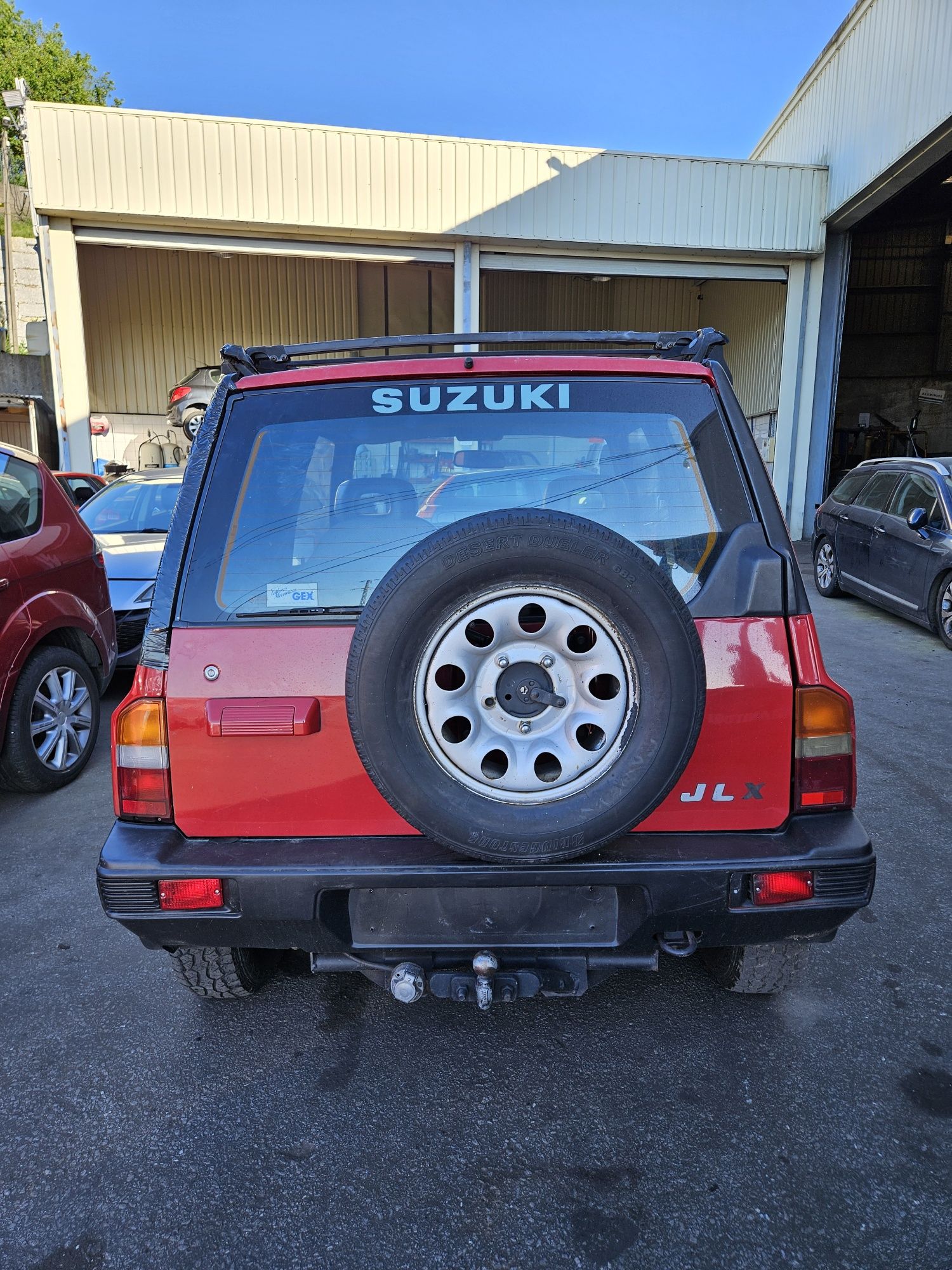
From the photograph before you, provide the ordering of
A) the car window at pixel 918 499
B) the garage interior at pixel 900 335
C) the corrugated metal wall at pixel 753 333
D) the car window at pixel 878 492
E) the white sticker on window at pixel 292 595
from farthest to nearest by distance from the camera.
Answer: the garage interior at pixel 900 335 → the corrugated metal wall at pixel 753 333 → the car window at pixel 878 492 → the car window at pixel 918 499 → the white sticker on window at pixel 292 595

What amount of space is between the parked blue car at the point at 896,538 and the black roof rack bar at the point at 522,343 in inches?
231

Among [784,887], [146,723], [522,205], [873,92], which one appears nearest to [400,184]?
[522,205]

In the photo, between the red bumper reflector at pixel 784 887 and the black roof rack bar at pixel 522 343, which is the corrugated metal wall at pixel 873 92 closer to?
the black roof rack bar at pixel 522 343

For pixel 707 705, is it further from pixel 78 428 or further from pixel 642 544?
pixel 78 428

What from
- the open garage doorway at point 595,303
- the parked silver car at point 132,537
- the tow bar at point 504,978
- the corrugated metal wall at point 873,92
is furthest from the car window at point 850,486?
the open garage doorway at point 595,303

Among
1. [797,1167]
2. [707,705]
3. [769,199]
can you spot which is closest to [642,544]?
[707,705]

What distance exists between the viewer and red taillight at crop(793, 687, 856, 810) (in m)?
1.92

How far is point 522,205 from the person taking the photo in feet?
42.4

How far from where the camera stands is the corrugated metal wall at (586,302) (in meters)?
20.4

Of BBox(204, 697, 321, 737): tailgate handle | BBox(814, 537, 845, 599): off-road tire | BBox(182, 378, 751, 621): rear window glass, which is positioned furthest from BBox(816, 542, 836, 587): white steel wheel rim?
BBox(204, 697, 321, 737): tailgate handle

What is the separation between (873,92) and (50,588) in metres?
13.5

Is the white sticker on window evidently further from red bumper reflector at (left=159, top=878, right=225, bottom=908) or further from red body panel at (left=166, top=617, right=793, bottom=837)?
red bumper reflector at (left=159, top=878, right=225, bottom=908)

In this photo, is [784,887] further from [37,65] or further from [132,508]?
[37,65]

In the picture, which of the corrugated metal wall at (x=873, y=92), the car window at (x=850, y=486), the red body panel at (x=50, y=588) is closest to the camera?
the red body panel at (x=50, y=588)
